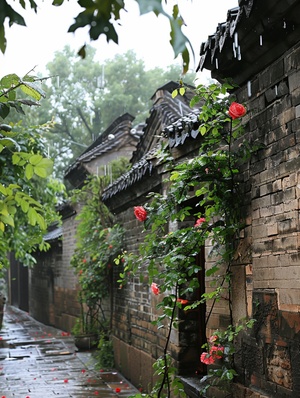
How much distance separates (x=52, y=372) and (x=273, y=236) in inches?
320

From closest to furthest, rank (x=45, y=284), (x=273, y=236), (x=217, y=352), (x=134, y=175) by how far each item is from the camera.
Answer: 1. (x=273, y=236)
2. (x=217, y=352)
3. (x=134, y=175)
4. (x=45, y=284)

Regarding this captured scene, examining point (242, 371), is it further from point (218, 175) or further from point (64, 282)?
point (64, 282)

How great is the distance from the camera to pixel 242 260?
5.49 metres

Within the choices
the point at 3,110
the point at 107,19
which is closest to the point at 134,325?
the point at 3,110

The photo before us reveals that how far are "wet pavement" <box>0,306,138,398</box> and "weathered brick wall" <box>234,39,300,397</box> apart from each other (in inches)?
189

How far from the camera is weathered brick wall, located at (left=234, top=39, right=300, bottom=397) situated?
458 cm

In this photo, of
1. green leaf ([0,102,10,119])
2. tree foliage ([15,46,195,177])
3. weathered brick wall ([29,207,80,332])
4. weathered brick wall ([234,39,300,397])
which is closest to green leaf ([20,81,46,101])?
green leaf ([0,102,10,119])

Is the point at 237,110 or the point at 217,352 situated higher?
the point at 237,110

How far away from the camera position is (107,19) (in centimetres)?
195

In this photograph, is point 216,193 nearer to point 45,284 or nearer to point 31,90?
point 31,90

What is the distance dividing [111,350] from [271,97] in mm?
8506

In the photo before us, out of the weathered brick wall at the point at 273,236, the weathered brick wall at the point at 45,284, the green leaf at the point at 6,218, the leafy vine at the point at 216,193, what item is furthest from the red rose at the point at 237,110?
the weathered brick wall at the point at 45,284

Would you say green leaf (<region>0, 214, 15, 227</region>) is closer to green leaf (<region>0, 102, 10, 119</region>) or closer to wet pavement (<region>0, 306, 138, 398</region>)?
green leaf (<region>0, 102, 10, 119</region>)

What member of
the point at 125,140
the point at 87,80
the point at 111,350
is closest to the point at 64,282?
the point at 125,140
